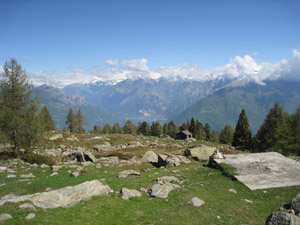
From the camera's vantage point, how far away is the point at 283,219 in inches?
347

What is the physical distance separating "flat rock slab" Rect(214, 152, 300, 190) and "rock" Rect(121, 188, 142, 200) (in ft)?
33.6

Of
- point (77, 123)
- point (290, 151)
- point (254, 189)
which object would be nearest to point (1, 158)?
point (254, 189)

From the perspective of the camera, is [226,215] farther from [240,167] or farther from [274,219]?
[240,167]

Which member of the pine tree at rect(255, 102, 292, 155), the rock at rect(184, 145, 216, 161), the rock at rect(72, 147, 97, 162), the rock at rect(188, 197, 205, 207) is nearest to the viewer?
the rock at rect(188, 197, 205, 207)

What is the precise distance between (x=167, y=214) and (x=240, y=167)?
13270mm

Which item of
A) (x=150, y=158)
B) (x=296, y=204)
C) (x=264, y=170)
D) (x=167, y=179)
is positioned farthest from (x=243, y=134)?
(x=296, y=204)

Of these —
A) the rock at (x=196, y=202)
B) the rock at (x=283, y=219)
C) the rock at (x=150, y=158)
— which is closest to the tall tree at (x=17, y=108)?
the rock at (x=150, y=158)

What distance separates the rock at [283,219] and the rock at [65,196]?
1100 centimetres

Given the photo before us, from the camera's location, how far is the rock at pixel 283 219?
861cm

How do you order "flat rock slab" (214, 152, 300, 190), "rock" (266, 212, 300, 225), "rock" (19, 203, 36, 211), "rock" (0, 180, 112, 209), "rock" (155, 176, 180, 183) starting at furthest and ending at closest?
"rock" (155, 176, 180, 183) → "flat rock slab" (214, 152, 300, 190) → "rock" (0, 180, 112, 209) → "rock" (19, 203, 36, 211) → "rock" (266, 212, 300, 225)

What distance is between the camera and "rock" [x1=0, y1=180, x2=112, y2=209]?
12.9 metres

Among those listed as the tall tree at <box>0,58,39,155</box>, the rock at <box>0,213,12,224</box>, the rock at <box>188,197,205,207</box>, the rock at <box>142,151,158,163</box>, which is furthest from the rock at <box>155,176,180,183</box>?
the tall tree at <box>0,58,39,155</box>

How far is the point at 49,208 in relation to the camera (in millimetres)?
12328

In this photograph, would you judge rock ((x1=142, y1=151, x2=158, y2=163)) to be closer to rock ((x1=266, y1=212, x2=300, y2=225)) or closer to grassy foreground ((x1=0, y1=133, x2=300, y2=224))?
grassy foreground ((x1=0, y1=133, x2=300, y2=224))
